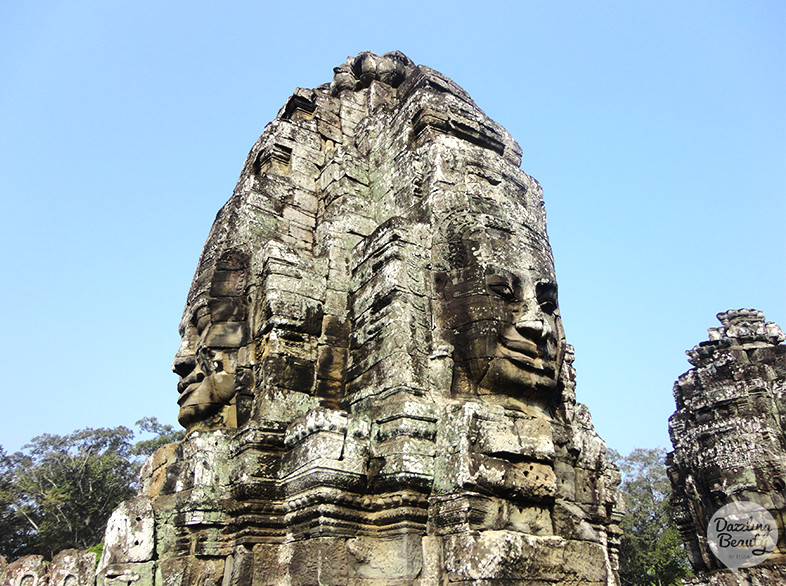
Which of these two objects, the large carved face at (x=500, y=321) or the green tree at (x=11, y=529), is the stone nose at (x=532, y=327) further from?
the green tree at (x=11, y=529)

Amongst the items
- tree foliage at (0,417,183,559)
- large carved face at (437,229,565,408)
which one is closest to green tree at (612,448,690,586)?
large carved face at (437,229,565,408)

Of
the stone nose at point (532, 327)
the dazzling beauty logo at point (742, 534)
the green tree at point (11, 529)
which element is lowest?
the dazzling beauty logo at point (742, 534)

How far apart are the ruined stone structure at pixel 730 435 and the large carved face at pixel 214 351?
9.01m

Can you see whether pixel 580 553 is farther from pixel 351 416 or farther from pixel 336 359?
pixel 336 359

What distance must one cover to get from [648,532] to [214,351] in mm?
37508

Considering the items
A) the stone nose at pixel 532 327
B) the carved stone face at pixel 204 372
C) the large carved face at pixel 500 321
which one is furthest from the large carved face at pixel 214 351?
the stone nose at pixel 532 327

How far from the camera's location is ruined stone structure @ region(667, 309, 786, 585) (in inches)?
365

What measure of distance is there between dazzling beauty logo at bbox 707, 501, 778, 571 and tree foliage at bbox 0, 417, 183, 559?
34.8 metres

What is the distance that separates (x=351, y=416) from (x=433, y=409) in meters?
0.73

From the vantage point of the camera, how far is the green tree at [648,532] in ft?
88.9

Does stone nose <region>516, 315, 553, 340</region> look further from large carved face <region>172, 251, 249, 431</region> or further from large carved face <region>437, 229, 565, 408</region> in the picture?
large carved face <region>172, 251, 249, 431</region>

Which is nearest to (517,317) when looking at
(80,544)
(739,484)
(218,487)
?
(218,487)

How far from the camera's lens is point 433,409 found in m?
4.23

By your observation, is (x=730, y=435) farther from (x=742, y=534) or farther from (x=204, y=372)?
(x=204, y=372)
